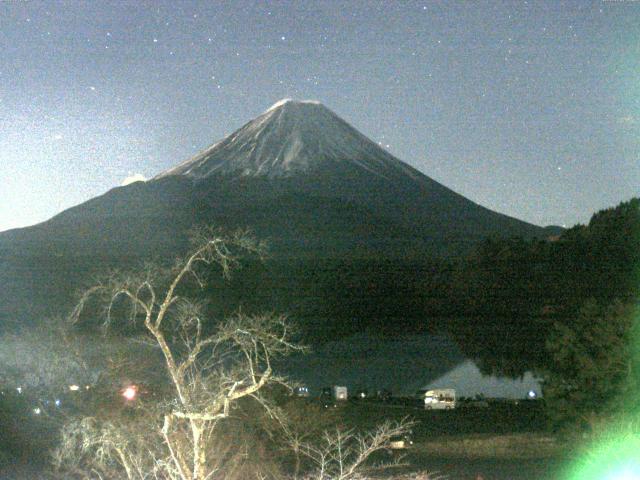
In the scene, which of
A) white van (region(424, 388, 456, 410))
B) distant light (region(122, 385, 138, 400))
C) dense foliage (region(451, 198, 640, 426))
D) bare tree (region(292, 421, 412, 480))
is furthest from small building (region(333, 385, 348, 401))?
distant light (region(122, 385, 138, 400))

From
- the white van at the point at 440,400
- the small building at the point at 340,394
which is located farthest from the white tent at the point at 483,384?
the small building at the point at 340,394

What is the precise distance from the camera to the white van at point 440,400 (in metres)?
24.0

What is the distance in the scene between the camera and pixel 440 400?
24.5 m

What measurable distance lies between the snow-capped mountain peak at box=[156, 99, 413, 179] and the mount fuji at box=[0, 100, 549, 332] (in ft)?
0.45

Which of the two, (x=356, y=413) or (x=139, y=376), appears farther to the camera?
(x=356, y=413)

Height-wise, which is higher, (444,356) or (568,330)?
(568,330)

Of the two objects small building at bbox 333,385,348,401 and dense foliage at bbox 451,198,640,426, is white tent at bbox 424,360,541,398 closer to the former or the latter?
dense foliage at bbox 451,198,640,426

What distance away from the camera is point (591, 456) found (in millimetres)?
12555

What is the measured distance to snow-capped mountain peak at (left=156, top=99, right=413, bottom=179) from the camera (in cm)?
9625

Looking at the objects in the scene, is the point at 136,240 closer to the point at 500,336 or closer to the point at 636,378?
the point at 500,336

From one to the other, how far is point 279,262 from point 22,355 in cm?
4871

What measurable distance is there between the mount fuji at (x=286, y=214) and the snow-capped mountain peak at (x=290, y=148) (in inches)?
5.4

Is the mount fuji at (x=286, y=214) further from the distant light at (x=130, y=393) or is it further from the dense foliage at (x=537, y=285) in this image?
the distant light at (x=130, y=393)

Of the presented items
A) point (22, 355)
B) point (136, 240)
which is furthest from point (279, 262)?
point (22, 355)
